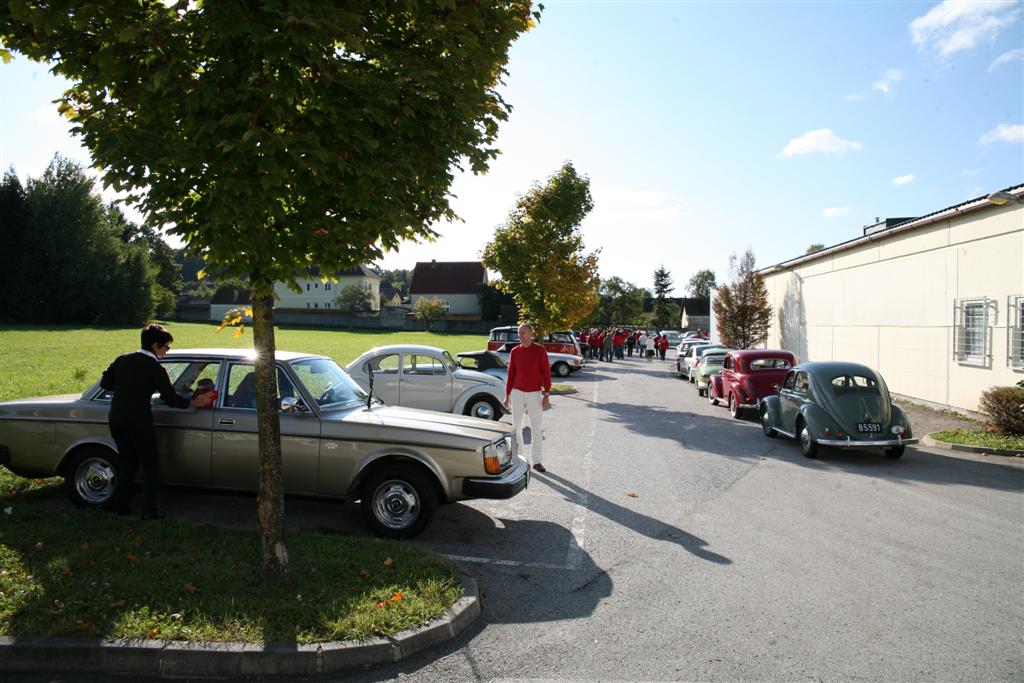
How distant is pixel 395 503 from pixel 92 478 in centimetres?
303

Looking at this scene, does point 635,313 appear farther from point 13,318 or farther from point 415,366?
point 415,366

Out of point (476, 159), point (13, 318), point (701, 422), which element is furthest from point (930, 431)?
point (13, 318)

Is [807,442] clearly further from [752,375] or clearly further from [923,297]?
[923,297]

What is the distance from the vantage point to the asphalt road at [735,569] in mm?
3988

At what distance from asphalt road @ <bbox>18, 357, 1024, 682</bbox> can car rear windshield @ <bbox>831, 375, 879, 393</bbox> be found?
1.23 meters

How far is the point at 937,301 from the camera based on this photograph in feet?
55.6

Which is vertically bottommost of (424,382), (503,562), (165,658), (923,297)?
(503,562)

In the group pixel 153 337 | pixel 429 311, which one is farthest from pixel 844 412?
pixel 429 311

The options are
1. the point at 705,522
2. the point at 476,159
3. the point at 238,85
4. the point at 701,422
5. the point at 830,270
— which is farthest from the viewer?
the point at 830,270

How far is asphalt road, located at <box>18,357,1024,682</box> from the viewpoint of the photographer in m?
3.99

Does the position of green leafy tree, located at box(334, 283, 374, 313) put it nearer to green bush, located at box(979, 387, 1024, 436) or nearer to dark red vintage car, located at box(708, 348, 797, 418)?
dark red vintage car, located at box(708, 348, 797, 418)

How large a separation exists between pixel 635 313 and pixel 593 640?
81.5 metres

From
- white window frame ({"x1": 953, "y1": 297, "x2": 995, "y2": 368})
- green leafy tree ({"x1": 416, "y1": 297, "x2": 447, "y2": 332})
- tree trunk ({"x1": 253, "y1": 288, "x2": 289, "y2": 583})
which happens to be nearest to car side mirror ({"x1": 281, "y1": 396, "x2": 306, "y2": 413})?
tree trunk ({"x1": 253, "y1": 288, "x2": 289, "y2": 583})

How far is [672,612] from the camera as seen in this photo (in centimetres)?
468
